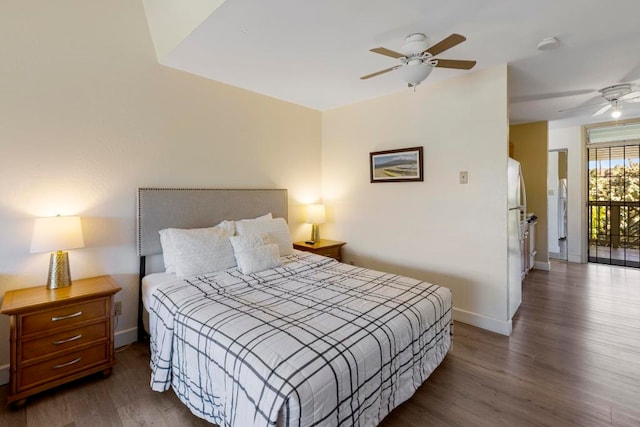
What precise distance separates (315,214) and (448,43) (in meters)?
2.54

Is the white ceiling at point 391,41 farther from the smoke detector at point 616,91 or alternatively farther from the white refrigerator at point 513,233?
the white refrigerator at point 513,233

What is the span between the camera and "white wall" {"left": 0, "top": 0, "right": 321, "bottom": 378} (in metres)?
2.13

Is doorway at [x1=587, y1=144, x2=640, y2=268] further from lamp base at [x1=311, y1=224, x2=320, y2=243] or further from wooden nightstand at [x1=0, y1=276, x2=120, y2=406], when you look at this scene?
wooden nightstand at [x1=0, y1=276, x2=120, y2=406]

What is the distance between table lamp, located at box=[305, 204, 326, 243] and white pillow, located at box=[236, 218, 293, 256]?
0.70 meters

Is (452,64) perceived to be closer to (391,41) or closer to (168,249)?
(391,41)

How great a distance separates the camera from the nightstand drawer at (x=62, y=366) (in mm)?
1869

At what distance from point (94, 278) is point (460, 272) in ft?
11.0

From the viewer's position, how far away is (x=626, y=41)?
233 cm

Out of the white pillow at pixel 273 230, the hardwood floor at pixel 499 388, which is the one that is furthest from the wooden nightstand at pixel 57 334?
the white pillow at pixel 273 230

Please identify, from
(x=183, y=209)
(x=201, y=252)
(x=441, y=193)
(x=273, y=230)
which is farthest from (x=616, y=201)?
(x=183, y=209)

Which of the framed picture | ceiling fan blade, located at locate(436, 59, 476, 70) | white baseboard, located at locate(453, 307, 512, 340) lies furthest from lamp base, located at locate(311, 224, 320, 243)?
ceiling fan blade, located at locate(436, 59, 476, 70)

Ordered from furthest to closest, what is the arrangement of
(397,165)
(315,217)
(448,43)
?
1. (315,217)
2. (397,165)
3. (448,43)

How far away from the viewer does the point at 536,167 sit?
4941 mm

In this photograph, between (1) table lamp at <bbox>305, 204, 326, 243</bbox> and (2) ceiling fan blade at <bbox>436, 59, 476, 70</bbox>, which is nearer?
(2) ceiling fan blade at <bbox>436, 59, 476, 70</bbox>
